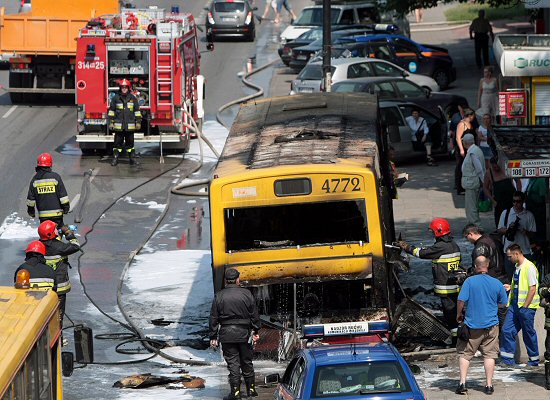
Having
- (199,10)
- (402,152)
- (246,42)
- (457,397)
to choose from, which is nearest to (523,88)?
(402,152)

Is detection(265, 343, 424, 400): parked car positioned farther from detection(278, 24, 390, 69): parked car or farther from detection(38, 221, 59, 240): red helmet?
detection(278, 24, 390, 69): parked car

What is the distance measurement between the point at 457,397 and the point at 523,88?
832 centimetres

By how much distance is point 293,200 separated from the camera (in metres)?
14.4

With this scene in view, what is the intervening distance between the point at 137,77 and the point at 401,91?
19.2 ft

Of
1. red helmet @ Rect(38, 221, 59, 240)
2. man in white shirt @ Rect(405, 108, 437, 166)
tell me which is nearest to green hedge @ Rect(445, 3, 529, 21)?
man in white shirt @ Rect(405, 108, 437, 166)

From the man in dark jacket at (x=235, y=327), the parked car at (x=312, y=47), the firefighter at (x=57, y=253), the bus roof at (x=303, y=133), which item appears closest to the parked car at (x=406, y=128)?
the bus roof at (x=303, y=133)

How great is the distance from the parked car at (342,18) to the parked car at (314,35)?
120 centimetres

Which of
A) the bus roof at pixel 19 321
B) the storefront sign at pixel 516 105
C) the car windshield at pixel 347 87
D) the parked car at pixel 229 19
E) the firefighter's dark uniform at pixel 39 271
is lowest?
the firefighter's dark uniform at pixel 39 271

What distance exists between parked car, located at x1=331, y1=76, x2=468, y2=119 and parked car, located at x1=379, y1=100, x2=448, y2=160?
2.78ft

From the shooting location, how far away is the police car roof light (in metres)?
14.2

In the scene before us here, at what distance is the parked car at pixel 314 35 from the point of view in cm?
3950

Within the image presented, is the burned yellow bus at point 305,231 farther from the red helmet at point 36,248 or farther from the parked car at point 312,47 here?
the parked car at point 312,47

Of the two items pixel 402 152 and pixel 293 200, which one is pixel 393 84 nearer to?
pixel 402 152

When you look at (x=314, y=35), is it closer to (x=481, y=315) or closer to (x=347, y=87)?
(x=347, y=87)
